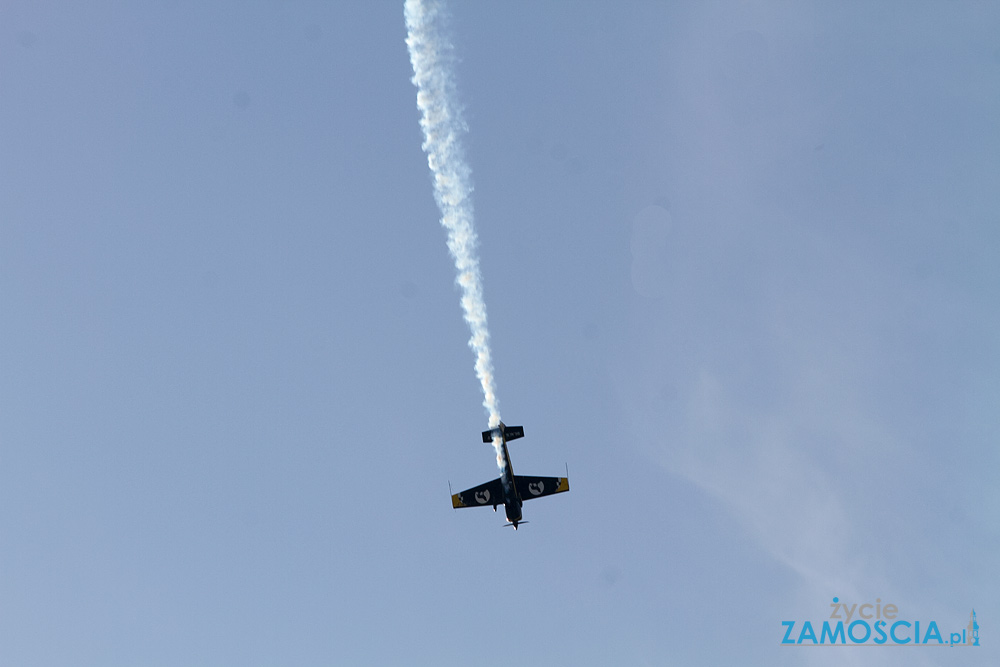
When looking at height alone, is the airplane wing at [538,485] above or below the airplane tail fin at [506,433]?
below

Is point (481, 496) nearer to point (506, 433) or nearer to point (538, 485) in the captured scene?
point (538, 485)

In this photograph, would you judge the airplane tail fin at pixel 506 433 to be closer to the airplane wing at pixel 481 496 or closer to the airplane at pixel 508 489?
the airplane at pixel 508 489

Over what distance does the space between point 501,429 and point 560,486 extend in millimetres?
8587

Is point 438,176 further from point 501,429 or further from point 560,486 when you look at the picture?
point 560,486

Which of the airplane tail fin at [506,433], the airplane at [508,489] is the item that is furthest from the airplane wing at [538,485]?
the airplane tail fin at [506,433]

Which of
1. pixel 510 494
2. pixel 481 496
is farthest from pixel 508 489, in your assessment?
pixel 481 496

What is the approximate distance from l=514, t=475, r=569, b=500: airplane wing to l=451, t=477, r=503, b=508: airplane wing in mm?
1495

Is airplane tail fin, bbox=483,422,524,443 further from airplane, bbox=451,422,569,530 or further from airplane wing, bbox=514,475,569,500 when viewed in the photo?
airplane wing, bbox=514,475,569,500

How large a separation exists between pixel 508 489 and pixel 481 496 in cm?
343

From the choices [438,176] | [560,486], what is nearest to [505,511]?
[560,486]

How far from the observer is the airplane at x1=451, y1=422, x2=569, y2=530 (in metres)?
63.1

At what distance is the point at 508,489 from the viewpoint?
64688 millimetres

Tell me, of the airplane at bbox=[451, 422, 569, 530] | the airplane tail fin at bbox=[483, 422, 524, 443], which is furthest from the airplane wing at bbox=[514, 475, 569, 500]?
the airplane tail fin at bbox=[483, 422, 524, 443]

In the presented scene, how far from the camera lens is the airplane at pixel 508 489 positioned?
6306 centimetres
